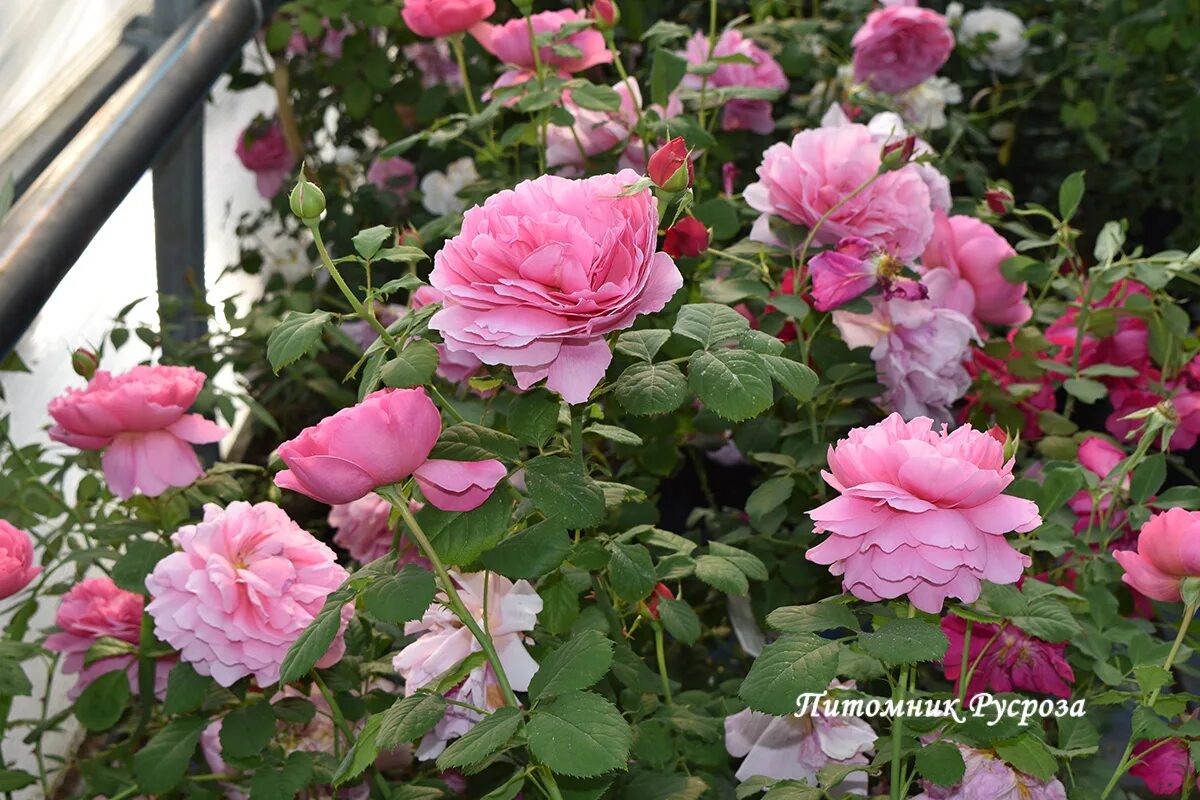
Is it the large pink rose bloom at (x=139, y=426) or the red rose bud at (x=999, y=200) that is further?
the red rose bud at (x=999, y=200)

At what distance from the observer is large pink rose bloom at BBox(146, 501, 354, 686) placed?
3.19ft

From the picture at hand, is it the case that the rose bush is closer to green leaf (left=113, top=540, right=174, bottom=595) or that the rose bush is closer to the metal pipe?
green leaf (left=113, top=540, right=174, bottom=595)

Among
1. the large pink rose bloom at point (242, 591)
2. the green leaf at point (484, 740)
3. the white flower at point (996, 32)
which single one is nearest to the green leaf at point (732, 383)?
the green leaf at point (484, 740)

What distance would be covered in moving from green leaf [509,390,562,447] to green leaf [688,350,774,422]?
0.31 feet

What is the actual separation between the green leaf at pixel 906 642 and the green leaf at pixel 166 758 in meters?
0.58

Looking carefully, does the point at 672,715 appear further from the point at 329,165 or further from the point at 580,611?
the point at 329,165

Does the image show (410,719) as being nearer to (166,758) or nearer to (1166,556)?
(166,758)

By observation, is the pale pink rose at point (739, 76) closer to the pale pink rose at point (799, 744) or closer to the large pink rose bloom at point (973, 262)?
the large pink rose bloom at point (973, 262)

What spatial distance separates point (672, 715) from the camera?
1015mm

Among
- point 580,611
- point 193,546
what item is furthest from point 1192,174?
point 193,546

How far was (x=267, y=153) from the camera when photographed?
2.37m

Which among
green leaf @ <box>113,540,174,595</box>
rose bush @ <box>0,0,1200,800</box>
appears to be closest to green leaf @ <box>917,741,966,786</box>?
rose bush @ <box>0,0,1200,800</box>

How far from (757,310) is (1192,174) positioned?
1585 mm

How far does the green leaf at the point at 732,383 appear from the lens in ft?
2.64
